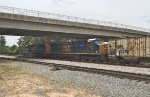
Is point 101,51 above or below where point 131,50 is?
below

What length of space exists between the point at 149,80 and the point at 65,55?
32.7m

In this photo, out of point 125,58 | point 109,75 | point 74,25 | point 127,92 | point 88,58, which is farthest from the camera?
point 74,25

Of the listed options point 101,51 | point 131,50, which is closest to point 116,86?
point 131,50

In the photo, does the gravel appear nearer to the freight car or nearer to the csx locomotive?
the freight car

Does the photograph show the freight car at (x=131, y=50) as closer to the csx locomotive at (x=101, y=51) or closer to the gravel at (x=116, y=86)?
the csx locomotive at (x=101, y=51)

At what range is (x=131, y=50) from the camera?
30641 mm

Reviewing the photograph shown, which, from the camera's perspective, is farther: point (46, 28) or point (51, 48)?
point (51, 48)

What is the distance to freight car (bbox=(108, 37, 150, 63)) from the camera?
29031 mm

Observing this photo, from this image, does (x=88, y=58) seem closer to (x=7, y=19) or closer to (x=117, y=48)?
(x=117, y=48)

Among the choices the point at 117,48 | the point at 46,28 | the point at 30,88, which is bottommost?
the point at 30,88

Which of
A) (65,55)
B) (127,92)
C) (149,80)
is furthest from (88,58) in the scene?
(127,92)

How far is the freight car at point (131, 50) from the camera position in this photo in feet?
95.2

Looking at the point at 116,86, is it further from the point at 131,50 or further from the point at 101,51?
the point at 101,51

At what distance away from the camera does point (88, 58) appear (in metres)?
41.1
